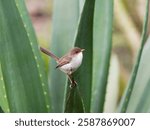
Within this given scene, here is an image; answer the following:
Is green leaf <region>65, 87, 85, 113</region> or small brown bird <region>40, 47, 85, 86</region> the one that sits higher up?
small brown bird <region>40, 47, 85, 86</region>

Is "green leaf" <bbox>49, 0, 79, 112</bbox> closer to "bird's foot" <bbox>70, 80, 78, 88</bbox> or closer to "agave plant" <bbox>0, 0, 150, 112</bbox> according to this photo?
"agave plant" <bbox>0, 0, 150, 112</bbox>

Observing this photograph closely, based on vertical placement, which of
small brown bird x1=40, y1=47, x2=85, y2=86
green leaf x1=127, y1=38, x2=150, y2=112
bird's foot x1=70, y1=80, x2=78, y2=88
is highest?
small brown bird x1=40, y1=47, x2=85, y2=86

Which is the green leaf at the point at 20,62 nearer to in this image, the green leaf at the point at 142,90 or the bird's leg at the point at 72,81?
the bird's leg at the point at 72,81

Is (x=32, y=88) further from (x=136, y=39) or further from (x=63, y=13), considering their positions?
(x=136, y=39)

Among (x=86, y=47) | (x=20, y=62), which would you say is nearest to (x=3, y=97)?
(x=20, y=62)

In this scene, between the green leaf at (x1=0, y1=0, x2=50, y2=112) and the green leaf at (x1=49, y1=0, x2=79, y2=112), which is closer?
the green leaf at (x1=0, y1=0, x2=50, y2=112)

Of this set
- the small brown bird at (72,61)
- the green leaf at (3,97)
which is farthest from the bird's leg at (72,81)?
the green leaf at (3,97)

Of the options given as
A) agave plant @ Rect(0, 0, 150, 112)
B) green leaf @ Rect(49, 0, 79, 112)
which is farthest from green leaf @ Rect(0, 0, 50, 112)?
green leaf @ Rect(49, 0, 79, 112)
